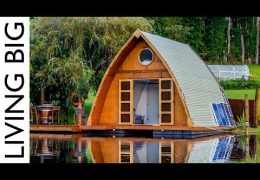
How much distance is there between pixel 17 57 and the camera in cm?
800

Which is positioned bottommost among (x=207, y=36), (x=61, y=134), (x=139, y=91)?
(x=61, y=134)

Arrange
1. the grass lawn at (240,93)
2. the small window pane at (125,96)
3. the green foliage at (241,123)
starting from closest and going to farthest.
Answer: the small window pane at (125,96) < the green foliage at (241,123) < the grass lawn at (240,93)

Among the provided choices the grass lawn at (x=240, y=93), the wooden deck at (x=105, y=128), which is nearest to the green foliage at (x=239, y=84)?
the grass lawn at (x=240, y=93)

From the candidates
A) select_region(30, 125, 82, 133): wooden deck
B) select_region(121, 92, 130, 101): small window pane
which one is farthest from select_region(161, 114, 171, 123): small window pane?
select_region(30, 125, 82, 133): wooden deck

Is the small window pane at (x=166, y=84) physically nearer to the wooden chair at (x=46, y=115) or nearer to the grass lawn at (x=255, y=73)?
the wooden chair at (x=46, y=115)

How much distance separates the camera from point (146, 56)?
18.7 m

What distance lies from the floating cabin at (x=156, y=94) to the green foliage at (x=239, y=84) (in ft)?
37.1

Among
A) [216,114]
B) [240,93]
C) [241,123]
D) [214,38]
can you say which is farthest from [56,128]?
[214,38]

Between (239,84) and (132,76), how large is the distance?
13964 millimetres

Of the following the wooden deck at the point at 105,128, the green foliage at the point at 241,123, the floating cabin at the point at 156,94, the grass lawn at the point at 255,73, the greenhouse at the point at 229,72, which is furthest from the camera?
the grass lawn at the point at 255,73

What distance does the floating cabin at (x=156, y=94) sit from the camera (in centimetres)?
1761
